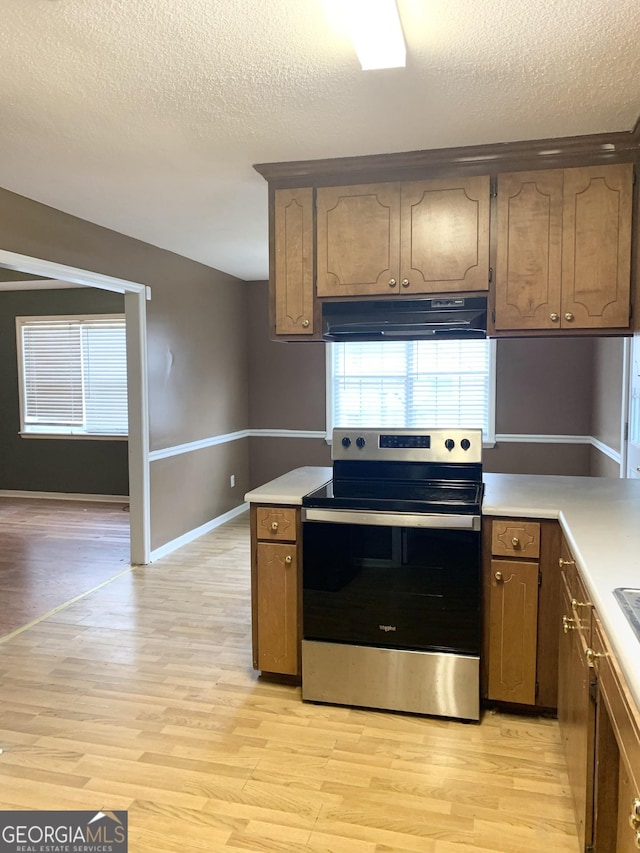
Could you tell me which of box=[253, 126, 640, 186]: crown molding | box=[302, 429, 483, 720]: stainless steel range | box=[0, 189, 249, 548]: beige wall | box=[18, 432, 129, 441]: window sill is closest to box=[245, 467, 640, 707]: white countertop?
box=[302, 429, 483, 720]: stainless steel range

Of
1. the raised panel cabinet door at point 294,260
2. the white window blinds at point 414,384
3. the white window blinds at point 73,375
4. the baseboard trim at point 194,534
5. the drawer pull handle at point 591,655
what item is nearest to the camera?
the drawer pull handle at point 591,655

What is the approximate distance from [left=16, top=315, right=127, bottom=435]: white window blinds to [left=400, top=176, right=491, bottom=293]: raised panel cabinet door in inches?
187

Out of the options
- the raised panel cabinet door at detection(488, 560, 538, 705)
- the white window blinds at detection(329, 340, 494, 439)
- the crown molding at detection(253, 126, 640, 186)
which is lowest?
the raised panel cabinet door at detection(488, 560, 538, 705)

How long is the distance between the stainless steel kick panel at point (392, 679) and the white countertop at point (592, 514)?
0.65 metres

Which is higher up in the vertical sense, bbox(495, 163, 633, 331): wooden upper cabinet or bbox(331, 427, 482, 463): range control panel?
bbox(495, 163, 633, 331): wooden upper cabinet

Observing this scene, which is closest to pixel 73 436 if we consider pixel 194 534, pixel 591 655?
pixel 194 534

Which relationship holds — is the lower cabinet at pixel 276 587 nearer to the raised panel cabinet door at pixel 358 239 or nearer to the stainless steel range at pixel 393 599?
the stainless steel range at pixel 393 599

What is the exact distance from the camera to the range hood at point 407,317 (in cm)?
283

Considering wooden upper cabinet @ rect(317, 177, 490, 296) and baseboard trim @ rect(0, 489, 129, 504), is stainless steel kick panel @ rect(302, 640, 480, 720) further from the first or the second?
baseboard trim @ rect(0, 489, 129, 504)

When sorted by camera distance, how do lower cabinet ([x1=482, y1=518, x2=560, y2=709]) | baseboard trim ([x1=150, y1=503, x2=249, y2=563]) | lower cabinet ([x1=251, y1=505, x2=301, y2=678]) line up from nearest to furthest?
lower cabinet ([x1=482, y1=518, x2=560, y2=709]) < lower cabinet ([x1=251, y1=505, x2=301, y2=678]) < baseboard trim ([x1=150, y1=503, x2=249, y2=563])

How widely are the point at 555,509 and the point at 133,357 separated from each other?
322 centimetres

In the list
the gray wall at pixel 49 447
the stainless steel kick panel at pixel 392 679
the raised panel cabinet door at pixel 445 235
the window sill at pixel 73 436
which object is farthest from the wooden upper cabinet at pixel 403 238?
the window sill at pixel 73 436

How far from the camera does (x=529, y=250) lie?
2.73 metres

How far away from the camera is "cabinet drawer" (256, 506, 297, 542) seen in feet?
8.89
